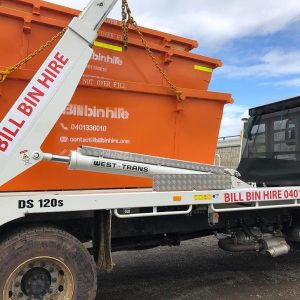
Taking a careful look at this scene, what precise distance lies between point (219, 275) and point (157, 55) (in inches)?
112

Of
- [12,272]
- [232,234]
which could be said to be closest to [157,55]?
[232,234]

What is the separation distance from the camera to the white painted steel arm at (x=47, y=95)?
3420 mm

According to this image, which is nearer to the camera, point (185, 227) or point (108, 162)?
point (108, 162)

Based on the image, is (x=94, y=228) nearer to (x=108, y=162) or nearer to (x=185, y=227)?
(x=108, y=162)

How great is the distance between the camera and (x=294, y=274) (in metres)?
5.58

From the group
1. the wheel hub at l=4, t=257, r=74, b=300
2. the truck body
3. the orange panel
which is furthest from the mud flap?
the wheel hub at l=4, t=257, r=74, b=300

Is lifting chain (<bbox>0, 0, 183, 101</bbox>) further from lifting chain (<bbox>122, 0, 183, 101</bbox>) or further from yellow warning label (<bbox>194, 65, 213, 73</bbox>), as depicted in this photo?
yellow warning label (<bbox>194, 65, 213, 73</bbox>)

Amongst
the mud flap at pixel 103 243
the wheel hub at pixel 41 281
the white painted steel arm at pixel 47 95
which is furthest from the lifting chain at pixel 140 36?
the wheel hub at pixel 41 281

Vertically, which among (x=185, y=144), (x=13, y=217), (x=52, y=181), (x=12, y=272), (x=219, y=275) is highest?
(x=185, y=144)

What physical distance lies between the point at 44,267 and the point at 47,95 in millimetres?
1386

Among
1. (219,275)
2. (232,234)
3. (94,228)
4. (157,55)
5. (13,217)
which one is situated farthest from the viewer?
(219,275)

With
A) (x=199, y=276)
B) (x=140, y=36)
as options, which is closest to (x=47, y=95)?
(x=140, y=36)

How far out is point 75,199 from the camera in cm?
349

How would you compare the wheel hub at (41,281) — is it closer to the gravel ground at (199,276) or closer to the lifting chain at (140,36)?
the gravel ground at (199,276)
